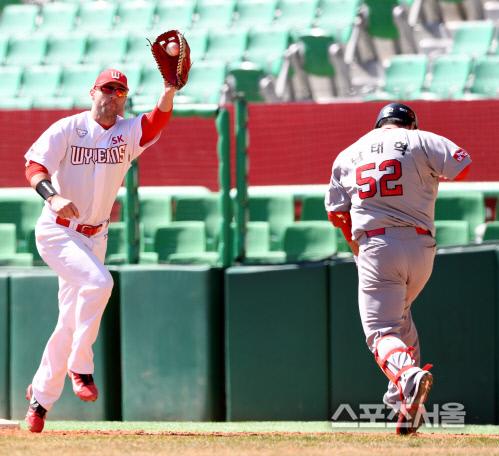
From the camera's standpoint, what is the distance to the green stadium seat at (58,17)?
52.6ft

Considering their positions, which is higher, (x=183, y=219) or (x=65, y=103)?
(x=65, y=103)

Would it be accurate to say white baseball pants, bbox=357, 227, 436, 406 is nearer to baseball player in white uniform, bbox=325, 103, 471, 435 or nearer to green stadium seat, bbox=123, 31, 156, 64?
baseball player in white uniform, bbox=325, 103, 471, 435

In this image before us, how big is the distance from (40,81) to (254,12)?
2791 millimetres

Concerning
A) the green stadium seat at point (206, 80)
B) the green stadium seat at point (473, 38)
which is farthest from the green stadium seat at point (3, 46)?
the green stadium seat at point (473, 38)

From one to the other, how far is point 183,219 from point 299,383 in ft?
4.26

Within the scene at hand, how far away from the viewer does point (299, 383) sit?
24.2 ft

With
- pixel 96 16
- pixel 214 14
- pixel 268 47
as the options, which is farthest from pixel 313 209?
pixel 96 16

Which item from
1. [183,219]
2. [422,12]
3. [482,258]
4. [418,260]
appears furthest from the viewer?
[422,12]

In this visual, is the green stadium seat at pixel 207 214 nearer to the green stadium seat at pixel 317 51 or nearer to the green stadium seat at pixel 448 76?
the green stadium seat at pixel 448 76

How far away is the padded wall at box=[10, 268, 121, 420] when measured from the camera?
7590 millimetres

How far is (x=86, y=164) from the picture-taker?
6.32m

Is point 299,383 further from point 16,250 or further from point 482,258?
point 16,250

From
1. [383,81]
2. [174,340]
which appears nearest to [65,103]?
[383,81]

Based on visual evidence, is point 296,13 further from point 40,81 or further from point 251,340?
point 251,340
